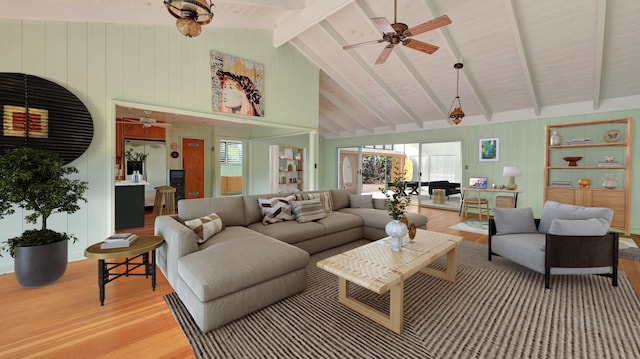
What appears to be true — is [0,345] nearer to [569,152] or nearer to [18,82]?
[18,82]

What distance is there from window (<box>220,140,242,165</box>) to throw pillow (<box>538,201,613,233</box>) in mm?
7622

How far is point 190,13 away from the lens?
2.00 meters

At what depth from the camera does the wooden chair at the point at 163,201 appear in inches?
231

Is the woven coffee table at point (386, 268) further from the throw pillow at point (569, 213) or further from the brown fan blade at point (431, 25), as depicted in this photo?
the brown fan blade at point (431, 25)

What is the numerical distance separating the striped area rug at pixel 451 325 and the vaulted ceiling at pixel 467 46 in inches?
133

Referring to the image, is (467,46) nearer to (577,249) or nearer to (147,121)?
(577,249)

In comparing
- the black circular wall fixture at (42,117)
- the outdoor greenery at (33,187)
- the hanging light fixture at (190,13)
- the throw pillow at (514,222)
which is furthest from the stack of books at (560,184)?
the black circular wall fixture at (42,117)

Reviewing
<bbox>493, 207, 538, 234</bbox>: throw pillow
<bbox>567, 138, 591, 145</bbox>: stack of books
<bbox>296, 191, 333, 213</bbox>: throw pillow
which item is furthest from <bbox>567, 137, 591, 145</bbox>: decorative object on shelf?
<bbox>296, 191, 333, 213</bbox>: throw pillow

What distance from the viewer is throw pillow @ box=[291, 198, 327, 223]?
367cm

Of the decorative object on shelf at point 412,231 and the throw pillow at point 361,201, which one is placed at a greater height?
the throw pillow at point 361,201

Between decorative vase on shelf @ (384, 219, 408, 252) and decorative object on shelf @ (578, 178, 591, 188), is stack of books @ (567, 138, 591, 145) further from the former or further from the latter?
decorative vase on shelf @ (384, 219, 408, 252)

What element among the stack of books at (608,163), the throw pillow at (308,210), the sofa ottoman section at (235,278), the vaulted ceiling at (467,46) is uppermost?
the vaulted ceiling at (467,46)

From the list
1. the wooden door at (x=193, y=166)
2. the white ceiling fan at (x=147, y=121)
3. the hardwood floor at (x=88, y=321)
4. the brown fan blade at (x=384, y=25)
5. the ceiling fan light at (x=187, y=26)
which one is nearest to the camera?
the hardwood floor at (x=88, y=321)

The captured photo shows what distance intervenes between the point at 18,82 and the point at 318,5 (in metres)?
3.79
